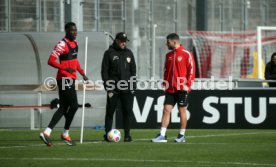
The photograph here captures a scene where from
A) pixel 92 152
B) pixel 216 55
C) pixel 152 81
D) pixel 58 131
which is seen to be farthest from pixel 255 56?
pixel 92 152

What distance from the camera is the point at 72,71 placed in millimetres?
14914

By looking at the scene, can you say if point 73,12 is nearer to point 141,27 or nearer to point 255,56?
point 141,27

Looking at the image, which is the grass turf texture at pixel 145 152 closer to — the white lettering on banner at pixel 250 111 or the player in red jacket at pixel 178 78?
the player in red jacket at pixel 178 78

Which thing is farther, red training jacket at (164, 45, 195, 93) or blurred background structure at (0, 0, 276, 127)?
blurred background structure at (0, 0, 276, 127)

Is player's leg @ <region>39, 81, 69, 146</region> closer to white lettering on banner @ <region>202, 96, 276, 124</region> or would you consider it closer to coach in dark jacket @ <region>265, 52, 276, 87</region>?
white lettering on banner @ <region>202, 96, 276, 124</region>

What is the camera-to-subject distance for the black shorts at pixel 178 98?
1609 cm

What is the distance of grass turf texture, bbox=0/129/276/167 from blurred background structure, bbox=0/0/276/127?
4216 millimetres

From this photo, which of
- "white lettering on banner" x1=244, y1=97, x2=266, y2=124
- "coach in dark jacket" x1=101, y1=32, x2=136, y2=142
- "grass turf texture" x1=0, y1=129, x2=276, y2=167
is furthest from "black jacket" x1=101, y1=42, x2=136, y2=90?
"white lettering on banner" x1=244, y1=97, x2=266, y2=124

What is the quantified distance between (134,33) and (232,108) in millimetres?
7053

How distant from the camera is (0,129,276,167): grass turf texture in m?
12.0

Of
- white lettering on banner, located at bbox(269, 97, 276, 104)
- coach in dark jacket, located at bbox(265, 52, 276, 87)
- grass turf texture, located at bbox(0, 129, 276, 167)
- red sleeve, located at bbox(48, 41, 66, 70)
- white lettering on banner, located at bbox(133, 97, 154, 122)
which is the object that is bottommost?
grass turf texture, located at bbox(0, 129, 276, 167)

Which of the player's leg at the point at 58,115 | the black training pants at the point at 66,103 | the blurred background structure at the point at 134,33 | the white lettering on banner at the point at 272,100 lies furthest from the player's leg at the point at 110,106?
the white lettering on banner at the point at 272,100

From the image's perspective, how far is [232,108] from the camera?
69.7ft

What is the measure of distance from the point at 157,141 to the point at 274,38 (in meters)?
17.6
